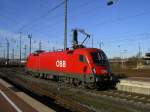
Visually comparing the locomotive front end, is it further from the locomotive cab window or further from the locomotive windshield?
the locomotive cab window

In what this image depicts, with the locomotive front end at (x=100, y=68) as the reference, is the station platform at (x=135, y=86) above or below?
below

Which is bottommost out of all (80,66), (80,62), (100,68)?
(100,68)

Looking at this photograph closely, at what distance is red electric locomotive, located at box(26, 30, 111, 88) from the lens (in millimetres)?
27984

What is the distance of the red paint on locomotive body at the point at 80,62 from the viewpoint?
28.2 meters

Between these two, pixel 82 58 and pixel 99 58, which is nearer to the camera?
pixel 99 58

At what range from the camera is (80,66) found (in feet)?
97.2

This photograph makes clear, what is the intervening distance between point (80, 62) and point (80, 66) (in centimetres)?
34

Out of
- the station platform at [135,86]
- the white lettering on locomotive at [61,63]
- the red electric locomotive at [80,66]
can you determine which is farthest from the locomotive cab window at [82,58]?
the white lettering on locomotive at [61,63]

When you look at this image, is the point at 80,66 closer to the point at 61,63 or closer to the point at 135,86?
the point at 135,86

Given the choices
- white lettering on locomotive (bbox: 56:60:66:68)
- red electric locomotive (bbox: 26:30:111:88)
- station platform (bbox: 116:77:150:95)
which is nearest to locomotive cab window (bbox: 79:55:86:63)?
red electric locomotive (bbox: 26:30:111:88)

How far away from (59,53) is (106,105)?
55.0 feet

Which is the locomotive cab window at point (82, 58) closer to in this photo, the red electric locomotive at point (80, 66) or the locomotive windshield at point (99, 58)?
the red electric locomotive at point (80, 66)

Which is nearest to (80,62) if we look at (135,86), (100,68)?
(100,68)

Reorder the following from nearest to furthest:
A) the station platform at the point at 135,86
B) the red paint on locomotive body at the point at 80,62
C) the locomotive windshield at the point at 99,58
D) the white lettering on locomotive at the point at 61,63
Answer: the station platform at the point at 135,86 → the red paint on locomotive body at the point at 80,62 → the locomotive windshield at the point at 99,58 → the white lettering on locomotive at the point at 61,63
